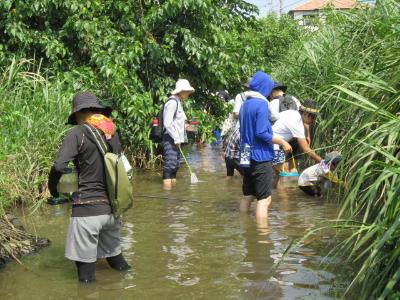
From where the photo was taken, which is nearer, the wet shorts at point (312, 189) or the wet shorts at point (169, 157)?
the wet shorts at point (312, 189)

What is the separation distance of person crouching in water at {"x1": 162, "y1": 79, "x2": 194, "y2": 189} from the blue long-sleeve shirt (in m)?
2.90

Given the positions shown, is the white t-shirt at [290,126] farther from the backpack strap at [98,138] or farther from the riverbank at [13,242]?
the backpack strap at [98,138]

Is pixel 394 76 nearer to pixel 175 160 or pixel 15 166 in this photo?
pixel 15 166

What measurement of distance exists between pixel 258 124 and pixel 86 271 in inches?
107

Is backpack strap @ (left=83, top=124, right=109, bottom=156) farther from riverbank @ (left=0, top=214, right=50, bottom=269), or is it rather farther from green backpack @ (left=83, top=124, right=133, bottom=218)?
riverbank @ (left=0, top=214, right=50, bottom=269)

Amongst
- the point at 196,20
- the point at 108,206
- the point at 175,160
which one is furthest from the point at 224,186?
the point at 108,206

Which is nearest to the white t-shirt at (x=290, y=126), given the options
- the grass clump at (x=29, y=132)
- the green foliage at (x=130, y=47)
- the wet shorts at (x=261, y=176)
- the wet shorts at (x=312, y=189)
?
the wet shorts at (x=312, y=189)

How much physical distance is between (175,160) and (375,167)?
611 centimetres

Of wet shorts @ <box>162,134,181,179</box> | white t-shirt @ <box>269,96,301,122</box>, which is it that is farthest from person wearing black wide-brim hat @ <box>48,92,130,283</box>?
wet shorts @ <box>162,134,181,179</box>

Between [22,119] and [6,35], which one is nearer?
[22,119]

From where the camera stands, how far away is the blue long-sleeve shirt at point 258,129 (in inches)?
287

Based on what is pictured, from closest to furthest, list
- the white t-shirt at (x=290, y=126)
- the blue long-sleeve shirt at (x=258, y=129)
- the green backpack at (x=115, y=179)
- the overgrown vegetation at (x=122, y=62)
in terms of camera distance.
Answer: the green backpack at (x=115, y=179) < the blue long-sleeve shirt at (x=258, y=129) < the overgrown vegetation at (x=122, y=62) < the white t-shirt at (x=290, y=126)

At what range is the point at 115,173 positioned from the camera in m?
5.43

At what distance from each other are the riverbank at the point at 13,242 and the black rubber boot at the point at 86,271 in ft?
2.37
